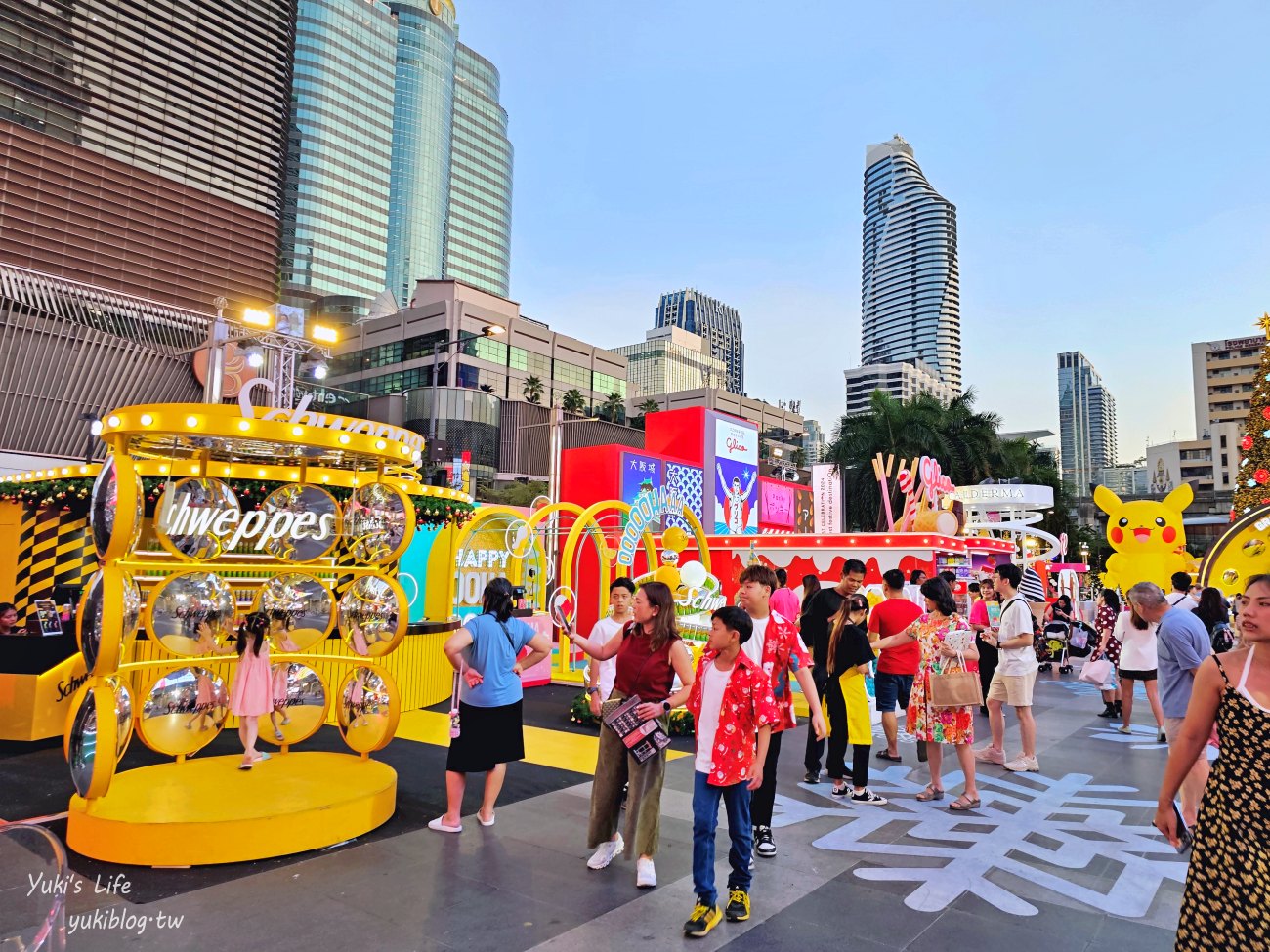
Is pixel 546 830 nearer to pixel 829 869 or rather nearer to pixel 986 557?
pixel 829 869

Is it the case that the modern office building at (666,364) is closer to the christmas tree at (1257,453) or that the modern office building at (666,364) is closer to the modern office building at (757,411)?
the modern office building at (757,411)

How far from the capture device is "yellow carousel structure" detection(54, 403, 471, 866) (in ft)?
15.0

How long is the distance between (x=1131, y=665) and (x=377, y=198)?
4756 inches

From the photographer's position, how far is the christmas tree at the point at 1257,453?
16.1 meters

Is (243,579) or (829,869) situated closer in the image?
(829,869)

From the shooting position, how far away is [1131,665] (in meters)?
8.30

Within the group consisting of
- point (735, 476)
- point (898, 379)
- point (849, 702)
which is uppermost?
point (898, 379)

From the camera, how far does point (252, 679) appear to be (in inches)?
240

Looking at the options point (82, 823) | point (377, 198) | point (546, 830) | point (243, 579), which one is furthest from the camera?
point (377, 198)

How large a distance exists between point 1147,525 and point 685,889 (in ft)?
47.1

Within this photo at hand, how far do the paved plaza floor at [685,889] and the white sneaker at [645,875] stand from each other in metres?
0.04

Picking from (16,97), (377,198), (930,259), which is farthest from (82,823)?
(930,259)

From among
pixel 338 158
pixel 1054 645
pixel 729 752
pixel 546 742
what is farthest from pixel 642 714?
pixel 338 158

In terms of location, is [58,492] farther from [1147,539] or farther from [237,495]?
[1147,539]
